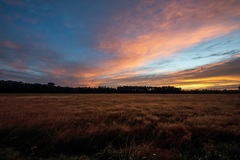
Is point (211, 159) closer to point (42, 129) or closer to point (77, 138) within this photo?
Answer: point (77, 138)

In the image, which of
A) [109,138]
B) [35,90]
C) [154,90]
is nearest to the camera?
[109,138]

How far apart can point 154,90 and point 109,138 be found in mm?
176231

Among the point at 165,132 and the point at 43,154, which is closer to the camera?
the point at 43,154

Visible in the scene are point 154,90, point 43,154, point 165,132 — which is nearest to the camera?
point 43,154

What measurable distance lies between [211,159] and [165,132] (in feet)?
11.8

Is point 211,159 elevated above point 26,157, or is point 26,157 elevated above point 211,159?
point 26,157

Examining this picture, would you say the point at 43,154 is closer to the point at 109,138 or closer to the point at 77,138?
the point at 77,138

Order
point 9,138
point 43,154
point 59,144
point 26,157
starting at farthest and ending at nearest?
point 9,138
point 59,144
point 43,154
point 26,157

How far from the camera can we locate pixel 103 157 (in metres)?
5.42

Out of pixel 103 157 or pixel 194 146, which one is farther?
pixel 194 146

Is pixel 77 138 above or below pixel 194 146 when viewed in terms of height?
above

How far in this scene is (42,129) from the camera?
25.9ft

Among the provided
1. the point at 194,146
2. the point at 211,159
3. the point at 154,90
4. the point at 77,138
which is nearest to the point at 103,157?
the point at 77,138

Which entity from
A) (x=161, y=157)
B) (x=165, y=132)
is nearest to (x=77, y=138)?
(x=161, y=157)
